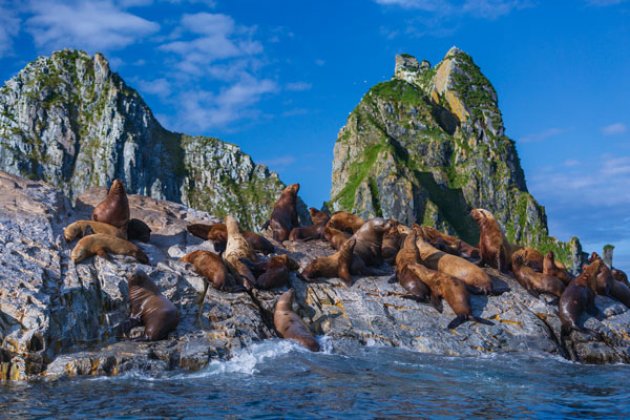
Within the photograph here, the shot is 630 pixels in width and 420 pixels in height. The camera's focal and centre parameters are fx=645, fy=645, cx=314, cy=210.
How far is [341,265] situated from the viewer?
45.3ft

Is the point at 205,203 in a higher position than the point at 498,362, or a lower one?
higher

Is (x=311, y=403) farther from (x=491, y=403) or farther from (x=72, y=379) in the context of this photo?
(x=72, y=379)

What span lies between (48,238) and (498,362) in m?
8.59

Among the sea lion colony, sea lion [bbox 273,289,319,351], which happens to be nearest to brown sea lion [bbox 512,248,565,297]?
the sea lion colony

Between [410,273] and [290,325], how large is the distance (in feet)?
10.6

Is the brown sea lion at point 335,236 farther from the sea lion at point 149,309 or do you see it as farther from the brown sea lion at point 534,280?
the sea lion at point 149,309

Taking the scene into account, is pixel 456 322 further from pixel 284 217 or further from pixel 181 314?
pixel 284 217

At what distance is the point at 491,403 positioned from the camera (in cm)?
779

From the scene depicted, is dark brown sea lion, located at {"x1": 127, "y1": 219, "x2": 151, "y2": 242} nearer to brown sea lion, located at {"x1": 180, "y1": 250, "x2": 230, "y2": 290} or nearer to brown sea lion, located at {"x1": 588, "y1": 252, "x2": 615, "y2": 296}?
brown sea lion, located at {"x1": 180, "y1": 250, "x2": 230, "y2": 290}

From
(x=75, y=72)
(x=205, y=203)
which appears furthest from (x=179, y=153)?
(x=75, y=72)

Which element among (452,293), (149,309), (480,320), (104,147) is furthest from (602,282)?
(104,147)

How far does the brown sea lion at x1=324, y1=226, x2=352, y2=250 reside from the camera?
51.3ft

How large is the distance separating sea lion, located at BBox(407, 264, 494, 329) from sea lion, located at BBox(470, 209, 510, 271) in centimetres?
243

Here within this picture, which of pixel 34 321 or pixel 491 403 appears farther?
pixel 34 321
